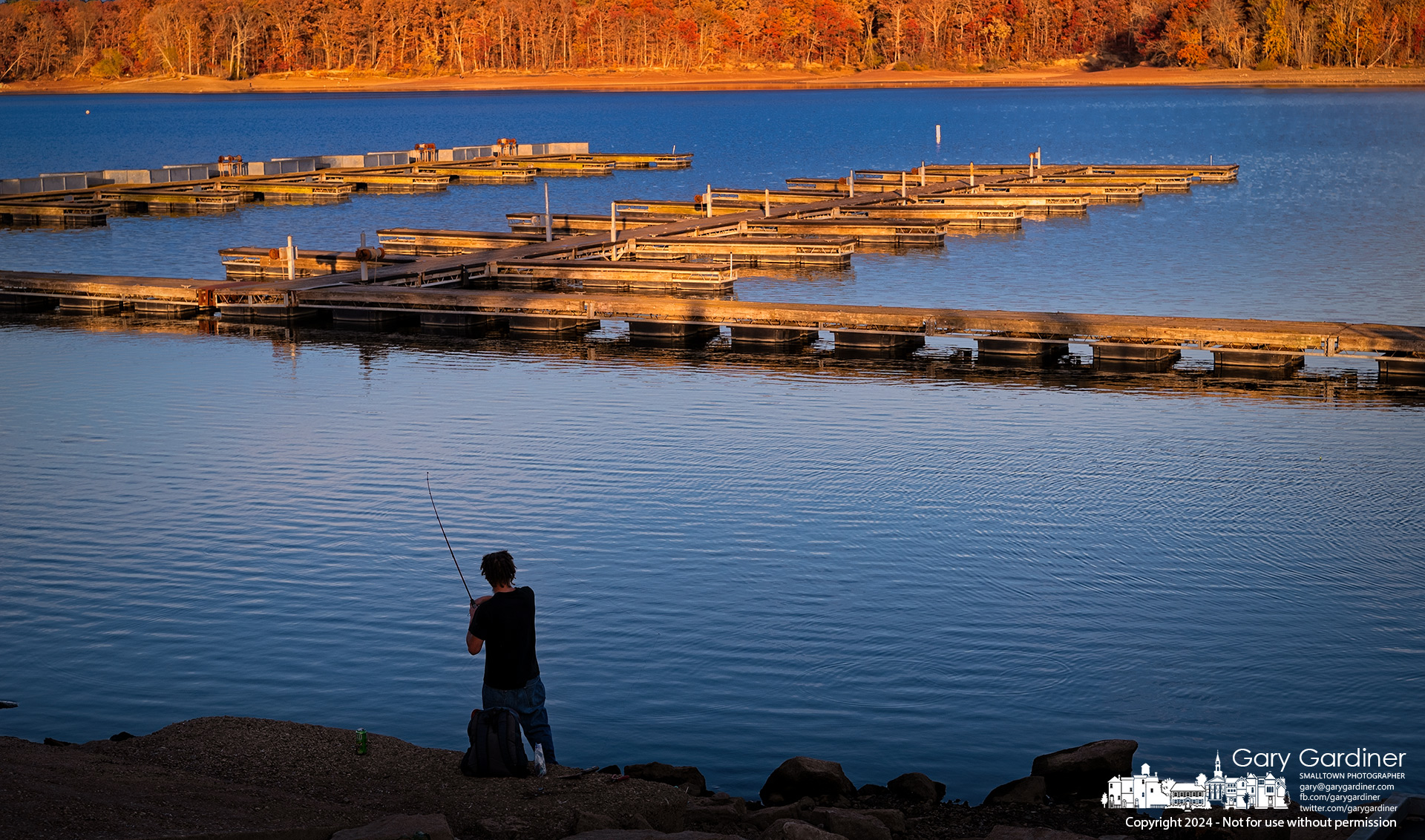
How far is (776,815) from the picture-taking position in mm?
8141

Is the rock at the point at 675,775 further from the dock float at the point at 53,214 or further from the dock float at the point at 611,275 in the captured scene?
the dock float at the point at 53,214

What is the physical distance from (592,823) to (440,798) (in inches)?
37.9

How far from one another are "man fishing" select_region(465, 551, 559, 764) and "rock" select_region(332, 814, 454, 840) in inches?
51.3

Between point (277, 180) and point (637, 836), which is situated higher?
point (277, 180)

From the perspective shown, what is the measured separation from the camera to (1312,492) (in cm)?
1568

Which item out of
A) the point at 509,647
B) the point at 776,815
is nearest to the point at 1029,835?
the point at 776,815

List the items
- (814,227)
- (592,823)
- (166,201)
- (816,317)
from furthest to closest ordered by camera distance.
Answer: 1. (166,201)
2. (814,227)
3. (816,317)
4. (592,823)

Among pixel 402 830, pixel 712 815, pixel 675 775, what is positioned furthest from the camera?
pixel 675 775

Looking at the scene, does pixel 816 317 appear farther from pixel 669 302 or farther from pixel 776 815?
pixel 776 815

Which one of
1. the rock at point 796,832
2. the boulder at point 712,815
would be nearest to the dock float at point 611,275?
the boulder at point 712,815

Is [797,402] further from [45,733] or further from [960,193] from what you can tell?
[960,193]

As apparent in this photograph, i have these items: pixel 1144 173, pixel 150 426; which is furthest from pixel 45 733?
pixel 1144 173

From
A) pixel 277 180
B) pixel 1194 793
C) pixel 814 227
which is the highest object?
pixel 277 180

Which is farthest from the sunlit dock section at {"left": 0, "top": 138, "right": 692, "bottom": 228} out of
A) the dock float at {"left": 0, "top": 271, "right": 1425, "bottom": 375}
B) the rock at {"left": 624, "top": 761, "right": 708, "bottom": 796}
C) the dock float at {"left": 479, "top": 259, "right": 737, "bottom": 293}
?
the rock at {"left": 624, "top": 761, "right": 708, "bottom": 796}
